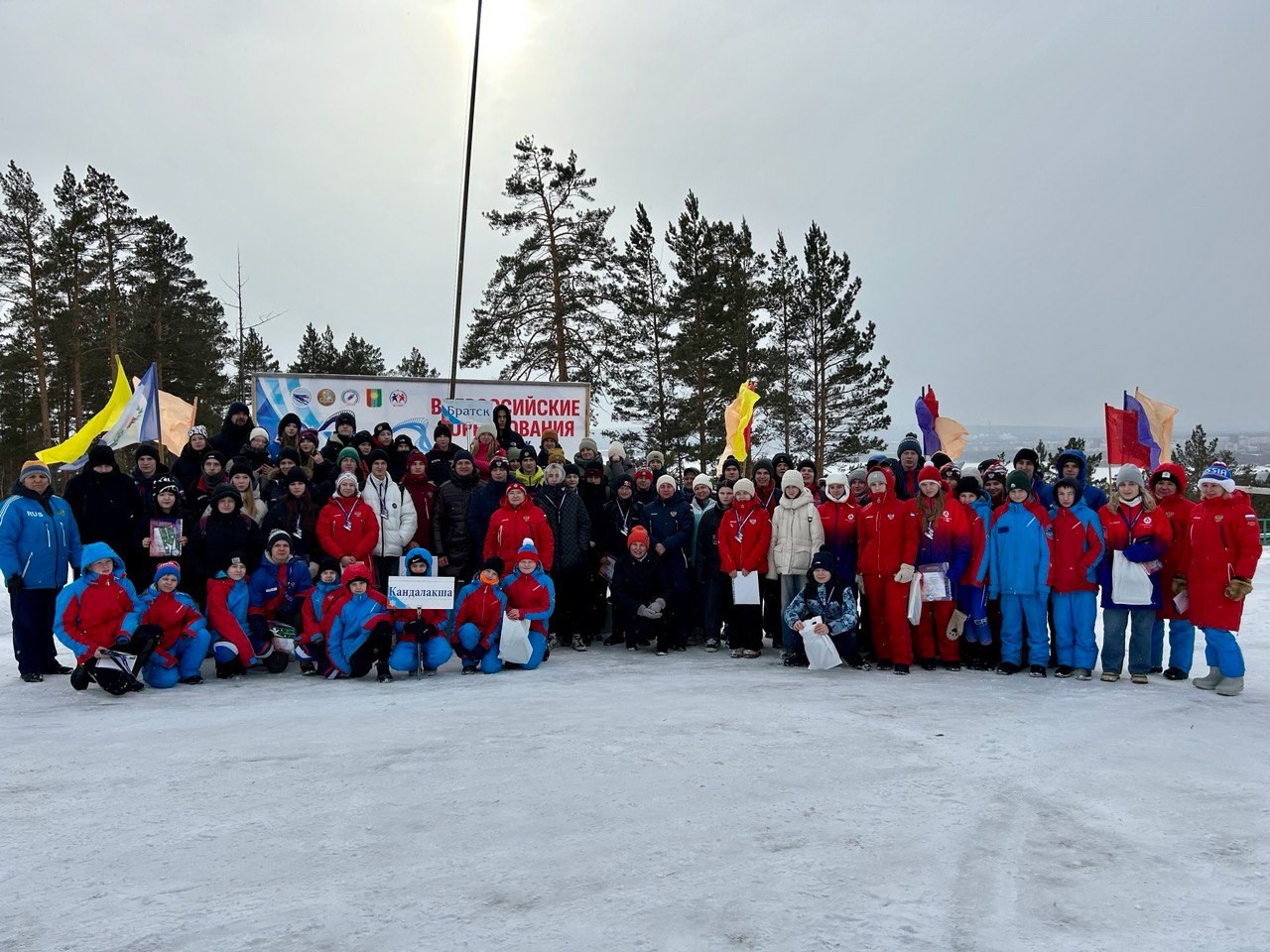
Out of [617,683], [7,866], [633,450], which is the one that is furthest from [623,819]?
[633,450]

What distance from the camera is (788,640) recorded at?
8227 millimetres

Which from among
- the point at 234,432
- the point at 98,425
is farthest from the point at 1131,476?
the point at 98,425

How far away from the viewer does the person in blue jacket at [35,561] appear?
7309mm

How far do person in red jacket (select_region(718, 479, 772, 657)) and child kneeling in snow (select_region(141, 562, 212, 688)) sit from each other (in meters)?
4.56

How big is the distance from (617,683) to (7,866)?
4.25 meters

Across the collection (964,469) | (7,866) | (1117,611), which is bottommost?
(7,866)

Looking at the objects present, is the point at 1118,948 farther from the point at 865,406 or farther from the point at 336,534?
the point at 865,406

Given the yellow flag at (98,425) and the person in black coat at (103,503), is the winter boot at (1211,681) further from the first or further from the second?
the yellow flag at (98,425)

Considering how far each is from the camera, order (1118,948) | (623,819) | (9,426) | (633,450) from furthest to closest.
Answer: (9,426), (633,450), (623,819), (1118,948)

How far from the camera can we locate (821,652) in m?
7.65

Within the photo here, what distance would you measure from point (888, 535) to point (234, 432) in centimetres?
650

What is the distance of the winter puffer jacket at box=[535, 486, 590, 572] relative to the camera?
8.88 meters

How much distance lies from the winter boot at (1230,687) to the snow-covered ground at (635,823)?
0.29 meters

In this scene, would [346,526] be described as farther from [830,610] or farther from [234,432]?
[830,610]
